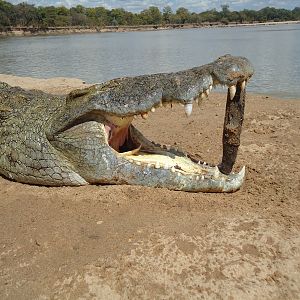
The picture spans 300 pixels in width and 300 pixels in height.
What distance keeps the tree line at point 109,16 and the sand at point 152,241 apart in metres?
78.7

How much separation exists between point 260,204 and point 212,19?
13083cm

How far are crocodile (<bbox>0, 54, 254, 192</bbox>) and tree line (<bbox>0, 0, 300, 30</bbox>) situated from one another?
7798cm

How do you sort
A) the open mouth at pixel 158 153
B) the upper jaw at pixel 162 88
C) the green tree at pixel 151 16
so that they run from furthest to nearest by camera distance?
the green tree at pixel 151 16, the open mouth at pixel 158 153, the upper jaw at pixel 162 88

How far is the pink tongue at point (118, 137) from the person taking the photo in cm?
372

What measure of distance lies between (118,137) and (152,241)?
57.2 inches

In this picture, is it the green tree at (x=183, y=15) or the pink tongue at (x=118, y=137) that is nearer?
the pink tongue at (x=118, y=137)

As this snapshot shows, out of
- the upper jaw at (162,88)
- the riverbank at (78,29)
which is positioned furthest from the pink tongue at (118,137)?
the riverbank at (78,29)

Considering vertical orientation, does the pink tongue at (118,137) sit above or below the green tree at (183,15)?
above

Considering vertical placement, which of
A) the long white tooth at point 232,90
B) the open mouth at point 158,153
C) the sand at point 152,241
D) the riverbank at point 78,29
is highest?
the long white tooth at point 232,90

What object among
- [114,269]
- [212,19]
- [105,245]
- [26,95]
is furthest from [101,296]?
[212,19]

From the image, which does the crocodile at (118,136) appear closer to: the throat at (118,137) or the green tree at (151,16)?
the throat at (118,137)

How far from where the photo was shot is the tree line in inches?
3211

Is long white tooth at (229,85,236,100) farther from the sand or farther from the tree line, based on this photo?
the tree line

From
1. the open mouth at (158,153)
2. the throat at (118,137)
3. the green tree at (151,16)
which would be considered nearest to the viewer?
the open mouth at (158,153)
